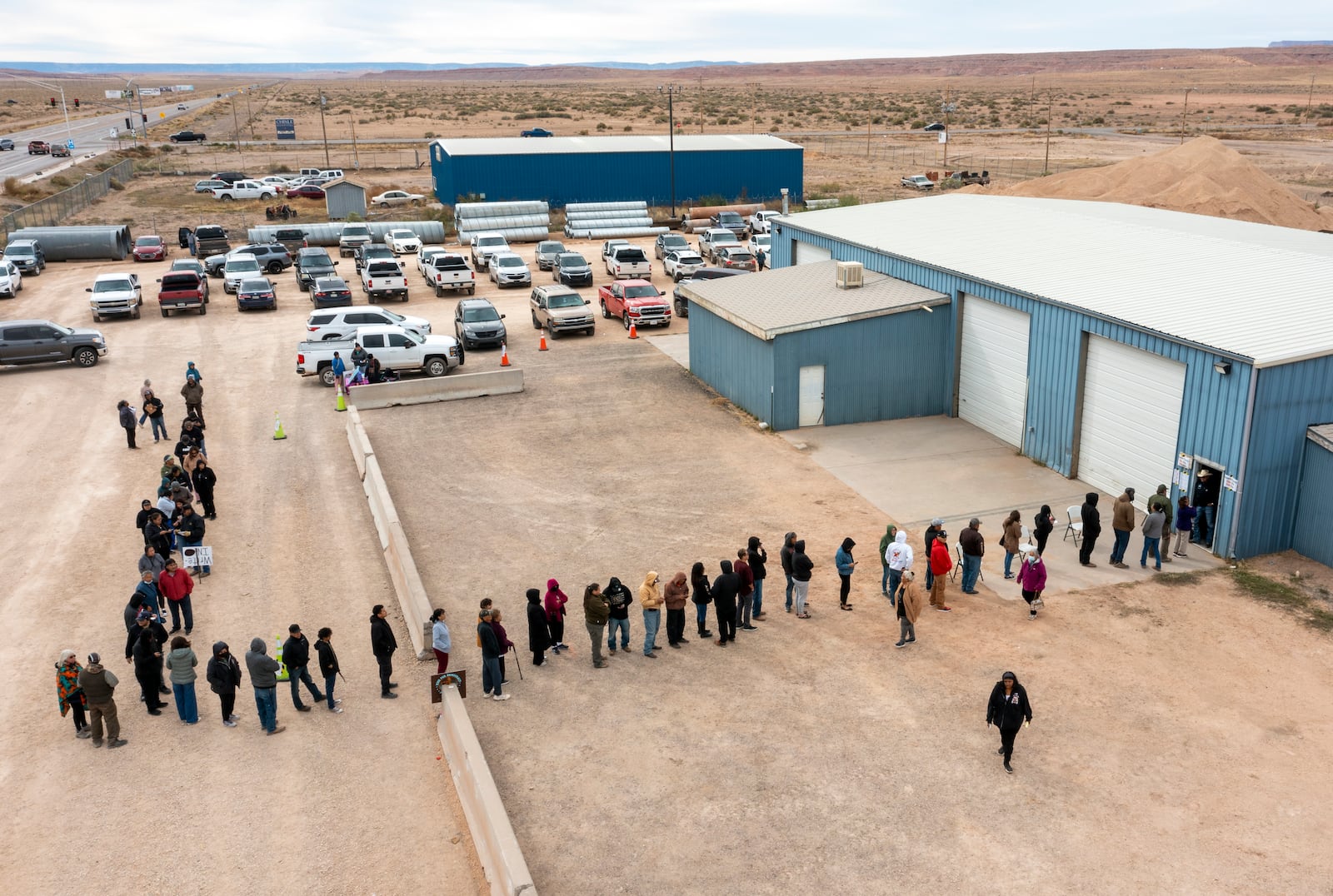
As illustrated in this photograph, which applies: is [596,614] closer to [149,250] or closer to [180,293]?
[180,293]

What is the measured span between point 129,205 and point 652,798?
6984 centimetres

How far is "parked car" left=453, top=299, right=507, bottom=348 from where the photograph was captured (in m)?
33.9

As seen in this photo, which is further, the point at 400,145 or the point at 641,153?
the point at 400,145

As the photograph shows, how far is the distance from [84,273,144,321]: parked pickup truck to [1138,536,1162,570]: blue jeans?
3524 centimetres

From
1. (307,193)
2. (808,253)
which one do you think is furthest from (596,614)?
(307,193)

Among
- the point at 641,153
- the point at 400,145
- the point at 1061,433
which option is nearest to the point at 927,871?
the point at 1061,433

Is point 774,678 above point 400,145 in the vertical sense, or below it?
below

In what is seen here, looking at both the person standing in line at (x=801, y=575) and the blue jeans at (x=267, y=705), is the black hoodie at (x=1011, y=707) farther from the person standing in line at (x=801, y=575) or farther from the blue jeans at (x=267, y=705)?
the blue jeans at (x=267, y=705)

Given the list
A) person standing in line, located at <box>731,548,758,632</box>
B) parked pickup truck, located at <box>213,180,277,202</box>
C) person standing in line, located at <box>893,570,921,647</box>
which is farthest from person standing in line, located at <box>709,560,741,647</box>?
parked pickup truck, located at <box>213,180,277,202</box>

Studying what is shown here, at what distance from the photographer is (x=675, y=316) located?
39000 mm

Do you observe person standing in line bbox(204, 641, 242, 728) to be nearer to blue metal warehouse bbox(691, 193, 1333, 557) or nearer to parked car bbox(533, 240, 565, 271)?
blue metal warehouse bbox(691, 193, 1333, 557)

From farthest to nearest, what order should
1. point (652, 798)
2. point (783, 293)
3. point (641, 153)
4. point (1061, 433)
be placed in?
point (641, 153) → point (783, 293) → point (1061, 433) → point (652, 798)

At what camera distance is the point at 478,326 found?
112 ft

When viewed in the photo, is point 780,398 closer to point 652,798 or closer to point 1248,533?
point 1248,533
